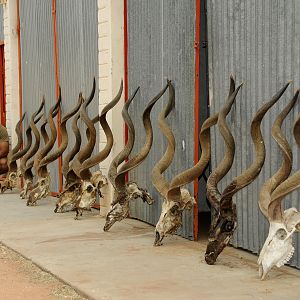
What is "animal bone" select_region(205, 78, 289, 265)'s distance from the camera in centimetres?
682

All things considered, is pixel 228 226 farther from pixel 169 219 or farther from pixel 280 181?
pixel 169 219

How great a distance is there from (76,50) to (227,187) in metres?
5.89

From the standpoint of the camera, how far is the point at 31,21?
14148 millimetres

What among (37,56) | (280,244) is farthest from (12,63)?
(280,244)

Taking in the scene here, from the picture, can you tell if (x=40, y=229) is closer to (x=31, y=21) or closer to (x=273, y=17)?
(x=273, y=17)

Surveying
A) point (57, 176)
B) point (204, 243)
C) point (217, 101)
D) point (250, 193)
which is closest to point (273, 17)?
point (217, 101)

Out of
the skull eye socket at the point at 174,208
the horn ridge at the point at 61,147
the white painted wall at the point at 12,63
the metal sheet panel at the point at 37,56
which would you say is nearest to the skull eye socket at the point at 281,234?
the skull eye socket at the point at 174,208

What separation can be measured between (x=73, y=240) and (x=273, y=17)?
356 centimetres

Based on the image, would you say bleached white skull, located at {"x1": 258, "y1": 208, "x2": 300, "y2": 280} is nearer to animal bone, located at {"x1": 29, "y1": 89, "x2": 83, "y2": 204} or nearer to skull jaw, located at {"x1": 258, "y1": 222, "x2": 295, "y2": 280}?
skull jaw, located at {"x1": 258, "y1": 222, "x2": 295, "y2": 280}

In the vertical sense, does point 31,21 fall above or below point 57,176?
above

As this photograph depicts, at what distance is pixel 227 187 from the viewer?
692 cm

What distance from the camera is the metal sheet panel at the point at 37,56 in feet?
43.7

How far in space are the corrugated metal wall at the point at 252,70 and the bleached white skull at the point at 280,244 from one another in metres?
0.54

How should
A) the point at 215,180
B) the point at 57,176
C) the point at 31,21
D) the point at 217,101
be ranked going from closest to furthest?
the point at 215,180
the point at 217,101
the point at 57,176
the point at 31,21
